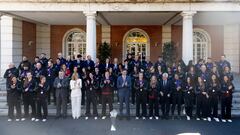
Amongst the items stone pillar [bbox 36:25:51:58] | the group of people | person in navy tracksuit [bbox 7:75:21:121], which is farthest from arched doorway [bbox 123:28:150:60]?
person in navy tracksuit [bbox 7:75:21:121]

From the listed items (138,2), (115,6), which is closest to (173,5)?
(138,2)

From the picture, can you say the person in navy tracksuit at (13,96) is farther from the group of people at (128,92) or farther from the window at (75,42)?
the window at (75,42)

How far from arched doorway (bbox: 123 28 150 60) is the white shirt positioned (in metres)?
11.7

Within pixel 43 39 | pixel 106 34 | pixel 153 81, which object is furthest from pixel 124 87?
pixel 43 39


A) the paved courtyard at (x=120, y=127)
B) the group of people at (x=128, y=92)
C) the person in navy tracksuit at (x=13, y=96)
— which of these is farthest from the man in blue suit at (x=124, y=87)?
Result: the person in navy tracksuit at (x=13, y=96)

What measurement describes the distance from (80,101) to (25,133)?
2.92 meters

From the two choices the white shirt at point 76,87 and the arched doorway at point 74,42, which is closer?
the white shirt at point 76,87

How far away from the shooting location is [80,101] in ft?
42.5

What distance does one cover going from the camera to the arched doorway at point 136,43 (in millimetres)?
24234

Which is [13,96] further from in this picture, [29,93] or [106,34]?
[106,34]

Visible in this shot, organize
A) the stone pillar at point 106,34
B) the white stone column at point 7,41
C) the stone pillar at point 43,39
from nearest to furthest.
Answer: the white stone column at point 7,41 < the stone pillar at point 43,39 < the stone pillar at point 106,34

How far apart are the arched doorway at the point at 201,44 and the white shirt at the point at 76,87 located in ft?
43.5

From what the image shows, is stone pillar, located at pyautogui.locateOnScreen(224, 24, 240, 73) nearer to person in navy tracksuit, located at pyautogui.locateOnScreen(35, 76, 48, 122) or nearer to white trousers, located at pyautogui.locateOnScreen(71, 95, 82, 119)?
white trousers, located at pyautogui.locateOnScreen(71, 95, 82, 119)

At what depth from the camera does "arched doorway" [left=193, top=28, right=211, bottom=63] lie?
946 inches
